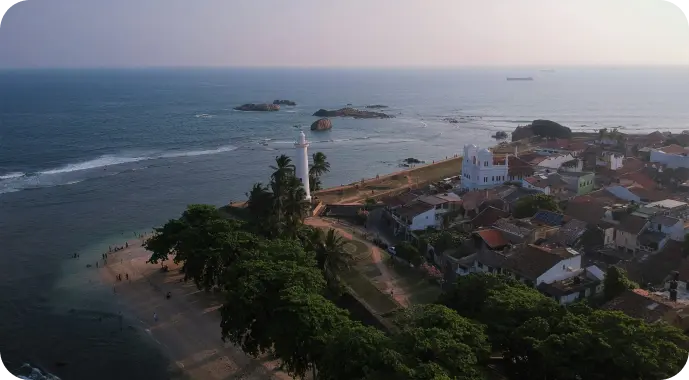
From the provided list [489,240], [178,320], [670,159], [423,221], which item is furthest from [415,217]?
[670,159]

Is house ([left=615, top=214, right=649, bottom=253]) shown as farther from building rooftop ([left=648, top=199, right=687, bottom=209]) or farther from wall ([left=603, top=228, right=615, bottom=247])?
Answer: building rooftop ([left=648, top=199, right=687, bottom=209])

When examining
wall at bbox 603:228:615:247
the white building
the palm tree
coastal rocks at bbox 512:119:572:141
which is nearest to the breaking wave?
the white building

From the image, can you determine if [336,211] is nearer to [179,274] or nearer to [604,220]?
[179,274]

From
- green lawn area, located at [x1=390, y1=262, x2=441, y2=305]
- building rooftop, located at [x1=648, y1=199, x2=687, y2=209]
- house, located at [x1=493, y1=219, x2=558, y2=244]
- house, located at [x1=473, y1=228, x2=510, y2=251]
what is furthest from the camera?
building rooftop, located at [x1=648, y1=199, x2=687, y2=209]

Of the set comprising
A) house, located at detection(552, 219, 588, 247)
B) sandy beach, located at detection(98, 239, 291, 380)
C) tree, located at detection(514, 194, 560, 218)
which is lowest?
sandy beach, located at detection(98, 239, 291, 380)

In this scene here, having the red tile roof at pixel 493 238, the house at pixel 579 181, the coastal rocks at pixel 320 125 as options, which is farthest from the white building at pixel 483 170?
the coastal rocks at pixel 320 125

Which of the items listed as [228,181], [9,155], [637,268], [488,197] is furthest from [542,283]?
[9,155]

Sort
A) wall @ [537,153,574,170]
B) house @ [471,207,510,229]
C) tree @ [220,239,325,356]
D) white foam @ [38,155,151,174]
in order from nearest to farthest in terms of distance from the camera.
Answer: tree @ [220,239,325,356]
house @ [471,207,510,229]
wall @ [537,153,574,170]
white foam @ [38,155,151,174]
